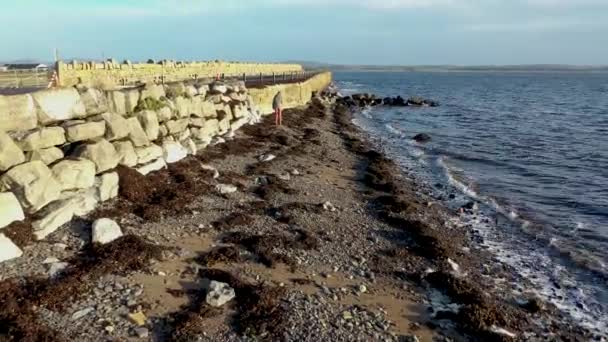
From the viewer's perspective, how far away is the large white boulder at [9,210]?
970 cm

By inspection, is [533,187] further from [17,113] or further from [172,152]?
[17,113]

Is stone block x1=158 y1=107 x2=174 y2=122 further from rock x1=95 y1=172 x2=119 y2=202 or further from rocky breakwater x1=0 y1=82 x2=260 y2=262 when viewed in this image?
rock x1=95 y1=172 x2=119 y2=202

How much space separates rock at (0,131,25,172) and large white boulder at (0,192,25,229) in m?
0.79

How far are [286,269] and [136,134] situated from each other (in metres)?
7.33

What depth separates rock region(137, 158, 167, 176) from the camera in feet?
48.3

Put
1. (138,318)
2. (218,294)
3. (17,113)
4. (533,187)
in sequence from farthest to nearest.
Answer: (533,187) → (17,113) → (218,294) → (138,318)

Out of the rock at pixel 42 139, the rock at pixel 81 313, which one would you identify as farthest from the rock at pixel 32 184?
the rock at pixel 81 313

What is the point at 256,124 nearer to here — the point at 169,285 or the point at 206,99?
the point at 206,99

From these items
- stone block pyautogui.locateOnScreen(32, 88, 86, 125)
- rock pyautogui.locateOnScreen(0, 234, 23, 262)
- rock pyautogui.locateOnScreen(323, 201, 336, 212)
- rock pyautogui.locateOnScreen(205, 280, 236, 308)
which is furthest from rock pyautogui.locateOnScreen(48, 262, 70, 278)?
rock pyautogui.locateOnScreen(323, 201, 336, 212)

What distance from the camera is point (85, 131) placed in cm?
1308

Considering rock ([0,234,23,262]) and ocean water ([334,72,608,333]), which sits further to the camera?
ocean water ([334,72,608,333])

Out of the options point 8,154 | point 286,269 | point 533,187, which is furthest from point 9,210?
point 533,187

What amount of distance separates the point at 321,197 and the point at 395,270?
5.29 metres

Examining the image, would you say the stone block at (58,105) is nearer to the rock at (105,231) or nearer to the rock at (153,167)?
the rock at (153,167)
